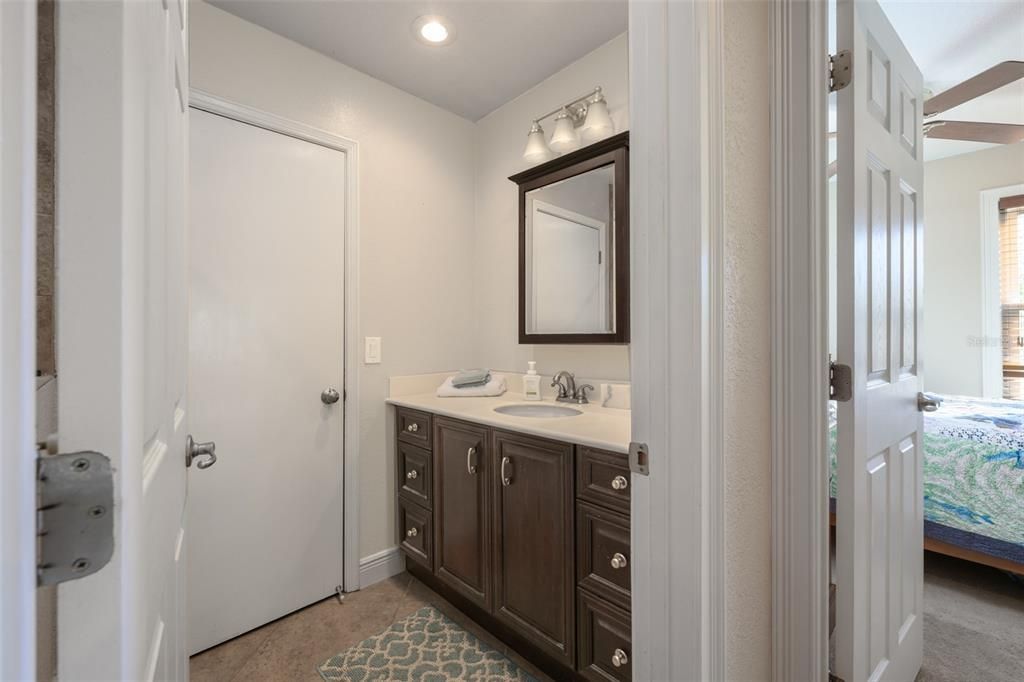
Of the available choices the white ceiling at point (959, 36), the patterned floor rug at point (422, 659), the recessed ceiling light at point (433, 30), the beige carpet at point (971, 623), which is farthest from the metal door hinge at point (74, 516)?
the white ceiling at point (959, 36)

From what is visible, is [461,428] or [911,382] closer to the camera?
[911,382]

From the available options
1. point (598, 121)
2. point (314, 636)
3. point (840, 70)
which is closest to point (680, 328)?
point (840, 70)

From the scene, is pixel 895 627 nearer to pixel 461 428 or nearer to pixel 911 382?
pixel 911 382

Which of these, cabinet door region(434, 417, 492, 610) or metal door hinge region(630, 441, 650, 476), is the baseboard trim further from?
metal door hinge region(630, 441, 650, 476)

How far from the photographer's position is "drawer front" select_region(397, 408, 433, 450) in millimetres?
2055

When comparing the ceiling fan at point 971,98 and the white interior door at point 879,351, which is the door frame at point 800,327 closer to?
the white interior door at point 879,351

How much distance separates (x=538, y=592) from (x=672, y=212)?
4.36 ft

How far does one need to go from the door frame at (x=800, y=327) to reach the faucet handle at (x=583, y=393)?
1111mm

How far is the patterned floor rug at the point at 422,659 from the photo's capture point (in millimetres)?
1576

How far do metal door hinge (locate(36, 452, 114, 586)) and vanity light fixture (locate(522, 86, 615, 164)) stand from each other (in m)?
2.11

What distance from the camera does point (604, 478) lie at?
1.36m

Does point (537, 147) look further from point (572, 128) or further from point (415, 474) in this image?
point (415, 474)

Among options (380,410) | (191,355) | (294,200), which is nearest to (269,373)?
(191,355)

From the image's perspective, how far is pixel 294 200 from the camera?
1960mm
